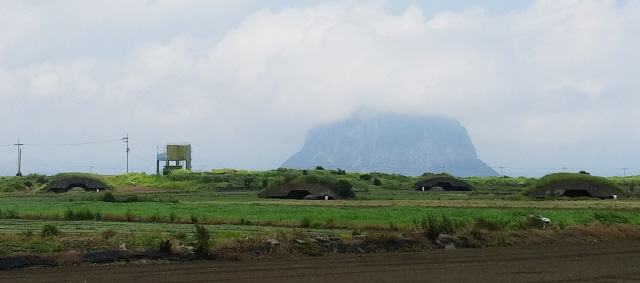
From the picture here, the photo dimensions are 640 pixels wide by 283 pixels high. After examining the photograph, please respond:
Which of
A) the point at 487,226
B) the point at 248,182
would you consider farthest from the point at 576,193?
the point at 248,182

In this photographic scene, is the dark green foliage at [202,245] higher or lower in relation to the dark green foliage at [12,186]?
lower

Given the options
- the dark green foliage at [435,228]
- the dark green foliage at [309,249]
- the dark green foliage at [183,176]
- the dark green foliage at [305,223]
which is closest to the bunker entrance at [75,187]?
the dark green foliage at [183,176]

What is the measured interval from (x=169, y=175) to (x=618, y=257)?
8077 cm

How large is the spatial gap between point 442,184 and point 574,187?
89.0 feet

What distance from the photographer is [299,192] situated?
218 ft

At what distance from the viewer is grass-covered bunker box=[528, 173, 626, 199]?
62.1 meters

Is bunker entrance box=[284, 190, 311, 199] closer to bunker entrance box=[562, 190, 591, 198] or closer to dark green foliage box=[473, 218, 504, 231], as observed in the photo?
bunker entrance box=[562, 190, 591, 198]

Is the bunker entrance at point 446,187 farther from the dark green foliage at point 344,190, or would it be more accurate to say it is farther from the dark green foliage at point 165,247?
the dark green foliage at point 165,247

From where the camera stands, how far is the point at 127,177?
336 ft

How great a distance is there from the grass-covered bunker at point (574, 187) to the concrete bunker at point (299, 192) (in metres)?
17.8

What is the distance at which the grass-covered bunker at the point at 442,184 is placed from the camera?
8819cm

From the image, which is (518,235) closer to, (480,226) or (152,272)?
(480,226)

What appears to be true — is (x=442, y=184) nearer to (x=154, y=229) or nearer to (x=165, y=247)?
(x=154, y=229)

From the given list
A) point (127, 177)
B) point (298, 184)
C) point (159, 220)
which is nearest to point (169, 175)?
point (127, 177)
